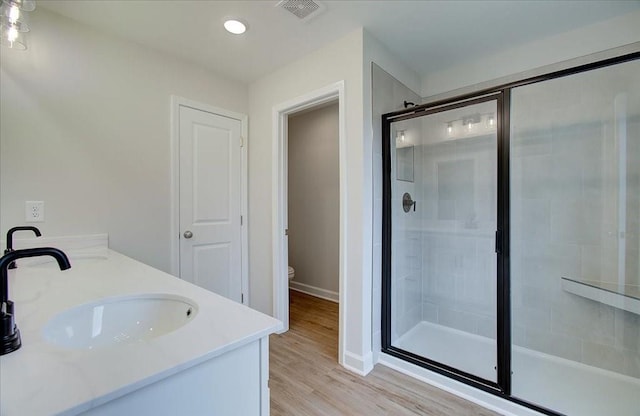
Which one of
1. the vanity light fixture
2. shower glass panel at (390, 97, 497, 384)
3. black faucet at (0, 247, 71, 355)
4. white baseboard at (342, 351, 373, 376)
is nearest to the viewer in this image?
black faucet at (0, 247, 71, 355)

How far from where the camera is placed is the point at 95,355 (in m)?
0.66

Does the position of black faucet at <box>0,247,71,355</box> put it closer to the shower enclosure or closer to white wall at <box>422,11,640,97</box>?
the shower enclosure

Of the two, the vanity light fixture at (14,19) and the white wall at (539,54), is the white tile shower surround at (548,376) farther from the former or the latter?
the vanity light fixture at (14,19)

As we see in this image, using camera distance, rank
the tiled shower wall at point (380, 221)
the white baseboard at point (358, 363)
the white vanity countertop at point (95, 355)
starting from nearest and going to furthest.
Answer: the white vanity countertop at point (95, 355)
the white baseboard at point (358, 363)
the tiled shower wall at point (380, 221)

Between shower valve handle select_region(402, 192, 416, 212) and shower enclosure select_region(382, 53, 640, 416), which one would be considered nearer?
shower enclosure select_region(382, 53, 640, 416)

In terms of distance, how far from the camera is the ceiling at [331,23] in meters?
1.82

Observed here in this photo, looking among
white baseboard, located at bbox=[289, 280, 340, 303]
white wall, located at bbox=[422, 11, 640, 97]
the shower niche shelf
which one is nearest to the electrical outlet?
white baseboard, located at bbox=[289, 280, 340, 303]

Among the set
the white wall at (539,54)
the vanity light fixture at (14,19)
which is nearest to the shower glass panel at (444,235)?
the white wall at (539,54)

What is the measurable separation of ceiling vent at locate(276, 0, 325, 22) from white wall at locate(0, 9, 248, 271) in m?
1.15

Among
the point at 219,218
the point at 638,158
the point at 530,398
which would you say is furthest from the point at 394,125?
the point at 530,398

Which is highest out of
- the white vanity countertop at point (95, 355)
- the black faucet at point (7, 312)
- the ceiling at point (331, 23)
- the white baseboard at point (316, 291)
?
the ceiling at point (331, 23)

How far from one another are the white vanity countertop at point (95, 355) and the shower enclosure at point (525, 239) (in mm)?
1593

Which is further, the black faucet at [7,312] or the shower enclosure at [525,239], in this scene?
the shower enclosure at [525,239]

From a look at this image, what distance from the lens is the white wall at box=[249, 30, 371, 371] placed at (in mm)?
2079
